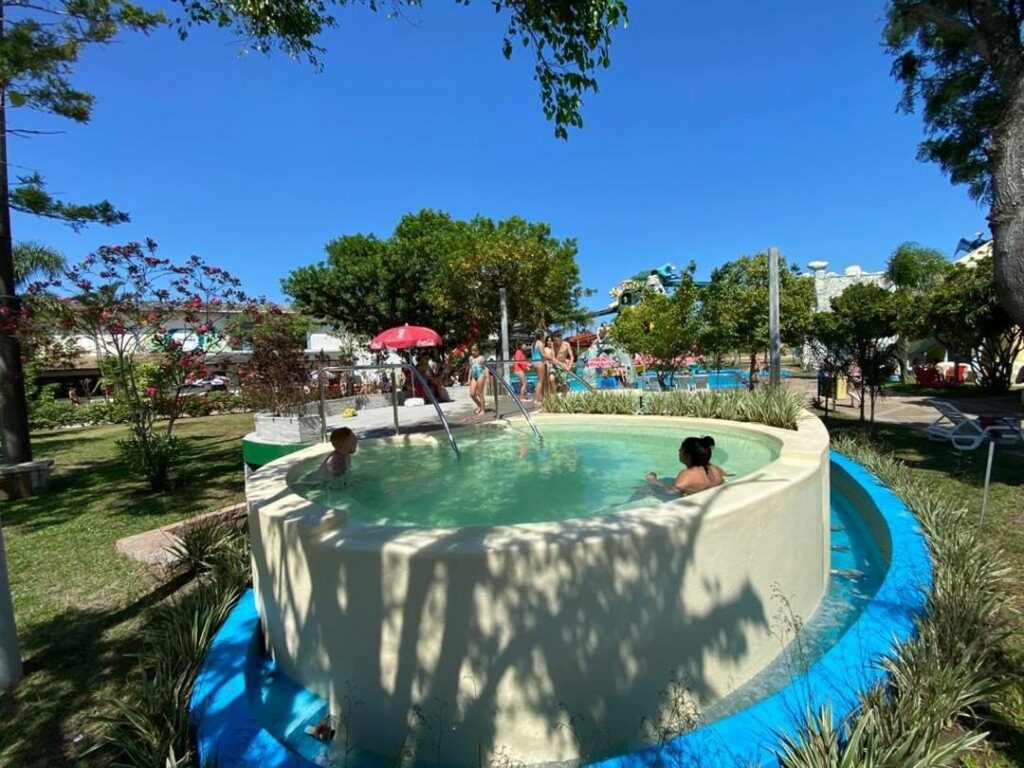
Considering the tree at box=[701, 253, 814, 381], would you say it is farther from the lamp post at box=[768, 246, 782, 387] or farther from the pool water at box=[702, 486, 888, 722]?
the pool water at box=[702, 486, 888, 722]

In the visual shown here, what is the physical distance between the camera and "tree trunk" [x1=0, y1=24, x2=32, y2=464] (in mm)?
8602

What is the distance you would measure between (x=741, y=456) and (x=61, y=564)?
8367 millimetres

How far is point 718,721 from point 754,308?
892 inches

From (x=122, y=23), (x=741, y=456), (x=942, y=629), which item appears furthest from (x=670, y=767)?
(x=122, y=23)

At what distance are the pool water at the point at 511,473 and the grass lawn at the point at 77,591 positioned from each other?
6.06 feet

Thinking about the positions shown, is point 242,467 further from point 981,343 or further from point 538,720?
point 981,343

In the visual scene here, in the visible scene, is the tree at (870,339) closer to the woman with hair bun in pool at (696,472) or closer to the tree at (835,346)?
the tree at (835,346)

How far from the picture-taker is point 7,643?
3486mm

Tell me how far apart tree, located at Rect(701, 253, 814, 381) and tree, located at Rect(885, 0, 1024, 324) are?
361 inches

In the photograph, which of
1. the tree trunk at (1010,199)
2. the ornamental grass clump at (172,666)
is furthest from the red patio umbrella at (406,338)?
the tree trunk at (1010,199)

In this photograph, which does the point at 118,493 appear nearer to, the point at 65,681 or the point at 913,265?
the point at 65,681

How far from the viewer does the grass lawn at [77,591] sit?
3135 mm

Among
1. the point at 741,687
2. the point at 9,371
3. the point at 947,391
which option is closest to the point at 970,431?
the point at 741,687

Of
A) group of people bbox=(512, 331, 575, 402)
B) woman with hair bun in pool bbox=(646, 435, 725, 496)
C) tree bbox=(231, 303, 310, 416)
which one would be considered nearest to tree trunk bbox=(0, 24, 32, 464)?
tree bbox=(231, 303, 310, 416)
